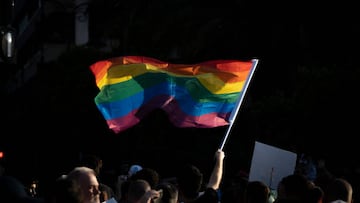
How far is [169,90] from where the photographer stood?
1094 cm

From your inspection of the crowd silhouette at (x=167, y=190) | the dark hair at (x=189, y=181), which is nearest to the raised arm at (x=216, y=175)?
the crowd silhouette at (x=167, y=190)

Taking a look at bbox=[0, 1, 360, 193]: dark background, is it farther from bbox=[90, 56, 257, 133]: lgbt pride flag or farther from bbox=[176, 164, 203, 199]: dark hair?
bbox=[176, 164, 203, 199]: dark hair

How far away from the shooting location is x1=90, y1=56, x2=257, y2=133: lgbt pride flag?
1062 cm

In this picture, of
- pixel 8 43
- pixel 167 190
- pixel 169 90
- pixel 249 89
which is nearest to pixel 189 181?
pixel 167 190

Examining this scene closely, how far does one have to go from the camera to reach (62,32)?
4847cm

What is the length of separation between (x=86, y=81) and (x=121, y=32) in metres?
2.41

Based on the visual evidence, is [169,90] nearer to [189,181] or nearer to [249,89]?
[189,181]

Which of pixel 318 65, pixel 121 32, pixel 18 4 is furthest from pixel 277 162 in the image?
pixel 18 4

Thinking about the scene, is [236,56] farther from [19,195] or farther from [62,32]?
[62,32]

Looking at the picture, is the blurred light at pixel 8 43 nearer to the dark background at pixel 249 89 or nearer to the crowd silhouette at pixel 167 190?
the dark background at pixel 249 89

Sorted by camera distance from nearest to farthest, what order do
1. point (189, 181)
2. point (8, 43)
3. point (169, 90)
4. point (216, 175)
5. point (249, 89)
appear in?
point (189, 181) → point (216, 175) → point (169, 90) → point (8, 43) → point (249, 89)

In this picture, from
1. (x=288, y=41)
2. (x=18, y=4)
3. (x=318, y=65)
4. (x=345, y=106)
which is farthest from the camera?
(x=18, y=4)

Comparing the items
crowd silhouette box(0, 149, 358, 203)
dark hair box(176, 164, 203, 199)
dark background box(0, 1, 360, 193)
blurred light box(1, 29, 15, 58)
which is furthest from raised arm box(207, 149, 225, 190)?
blurred light box(1, 29, 15, 58)

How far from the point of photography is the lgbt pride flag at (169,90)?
10.6 m
